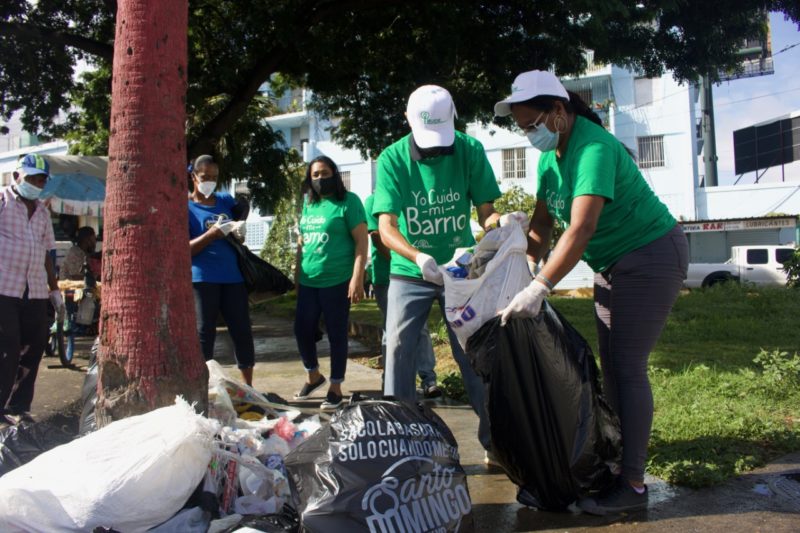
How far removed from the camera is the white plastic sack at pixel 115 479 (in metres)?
2.25

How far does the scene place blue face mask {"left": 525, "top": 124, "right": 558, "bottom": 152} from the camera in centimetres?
303

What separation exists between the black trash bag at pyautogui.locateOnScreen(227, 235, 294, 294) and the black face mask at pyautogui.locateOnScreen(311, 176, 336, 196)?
0.66 meters

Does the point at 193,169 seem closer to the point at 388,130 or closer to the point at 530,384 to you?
the point at 530,384

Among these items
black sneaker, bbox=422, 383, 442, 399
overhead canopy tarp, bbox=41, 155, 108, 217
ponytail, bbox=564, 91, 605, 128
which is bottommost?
black sneaker, bbox=422, 383, 442, 399

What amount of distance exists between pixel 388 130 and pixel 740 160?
89.1ft

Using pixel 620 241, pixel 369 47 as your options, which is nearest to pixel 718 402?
pixel 620 241

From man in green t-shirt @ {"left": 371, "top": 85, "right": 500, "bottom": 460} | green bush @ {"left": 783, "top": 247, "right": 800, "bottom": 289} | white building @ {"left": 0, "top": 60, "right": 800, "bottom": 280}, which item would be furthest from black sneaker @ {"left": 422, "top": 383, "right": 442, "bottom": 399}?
white building @ {"left": 0, "top": 60, "right": 800, "bottom": 280}

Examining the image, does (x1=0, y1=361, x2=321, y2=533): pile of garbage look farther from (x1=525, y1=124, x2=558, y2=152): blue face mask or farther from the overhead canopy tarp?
the overhead canopy tarp

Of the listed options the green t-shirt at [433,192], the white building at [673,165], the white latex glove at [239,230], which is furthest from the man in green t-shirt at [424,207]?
the white building at [673,165]

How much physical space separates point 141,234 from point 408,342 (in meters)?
1.35

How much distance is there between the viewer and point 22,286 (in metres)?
4.41

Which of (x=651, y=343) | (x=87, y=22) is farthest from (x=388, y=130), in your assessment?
(x=651, y=343)

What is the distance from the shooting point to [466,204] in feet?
11.9

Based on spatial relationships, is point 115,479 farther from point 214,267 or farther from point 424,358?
point 424,358
